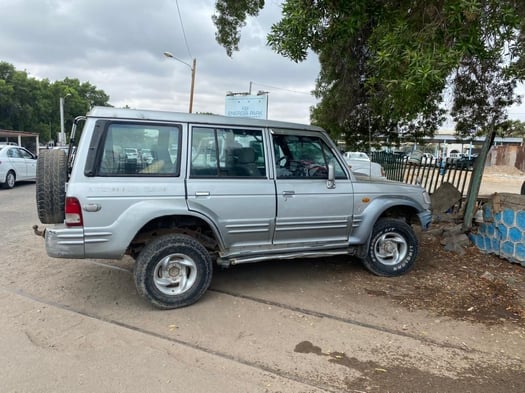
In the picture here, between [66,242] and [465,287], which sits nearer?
[66,242]

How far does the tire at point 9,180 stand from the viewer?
43.7 feet

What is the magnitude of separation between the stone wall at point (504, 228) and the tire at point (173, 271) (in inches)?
178

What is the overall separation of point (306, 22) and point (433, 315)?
3578 mm

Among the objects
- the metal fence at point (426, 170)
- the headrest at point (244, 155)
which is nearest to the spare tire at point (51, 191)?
the headrest at point (244, 155)

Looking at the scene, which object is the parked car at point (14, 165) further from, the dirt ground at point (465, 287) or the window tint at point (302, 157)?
the dirt ground at point (465, 287)

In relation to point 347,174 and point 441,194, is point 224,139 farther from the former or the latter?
point 441,194

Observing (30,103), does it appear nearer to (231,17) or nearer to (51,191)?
(231,17)

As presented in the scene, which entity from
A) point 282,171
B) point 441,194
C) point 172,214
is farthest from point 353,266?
point 441,194

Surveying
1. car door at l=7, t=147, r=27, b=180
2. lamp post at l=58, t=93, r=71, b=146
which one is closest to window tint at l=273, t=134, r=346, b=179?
car door at l=7, t=147, r=27, b=180

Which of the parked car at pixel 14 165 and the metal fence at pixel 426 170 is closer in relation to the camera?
the metal fence at pixel 426 170

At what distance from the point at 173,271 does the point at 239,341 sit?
1.10 m

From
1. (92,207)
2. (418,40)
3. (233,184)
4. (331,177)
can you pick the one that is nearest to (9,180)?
(92,207)

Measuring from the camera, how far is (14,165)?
1366cm

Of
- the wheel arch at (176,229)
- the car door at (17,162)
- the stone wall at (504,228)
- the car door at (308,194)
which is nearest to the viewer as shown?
the wheel arch at (176,229)
